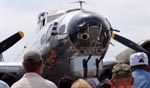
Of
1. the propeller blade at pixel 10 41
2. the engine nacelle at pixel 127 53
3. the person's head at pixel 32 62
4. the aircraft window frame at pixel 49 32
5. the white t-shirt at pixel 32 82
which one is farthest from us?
the propeller blade at pixel 10 41

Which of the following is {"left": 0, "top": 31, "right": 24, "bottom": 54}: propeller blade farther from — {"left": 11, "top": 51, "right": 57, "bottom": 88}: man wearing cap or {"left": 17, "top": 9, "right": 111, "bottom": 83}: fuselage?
{"left": 11, "top": 51, "right": 57, "bottom": 88}: man wearing cap

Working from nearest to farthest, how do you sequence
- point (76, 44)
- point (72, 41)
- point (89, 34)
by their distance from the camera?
point (89, 34)
point (76, 44)
point (72, 41)

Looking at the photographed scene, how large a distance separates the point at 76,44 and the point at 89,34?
0.58 metres

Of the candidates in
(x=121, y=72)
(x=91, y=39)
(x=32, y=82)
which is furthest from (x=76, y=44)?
(x=32, y=82)

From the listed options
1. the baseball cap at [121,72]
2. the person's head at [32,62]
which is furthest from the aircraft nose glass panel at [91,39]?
the person's head at [32,62]

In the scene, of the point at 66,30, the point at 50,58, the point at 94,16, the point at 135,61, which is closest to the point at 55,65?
the point at 50,58

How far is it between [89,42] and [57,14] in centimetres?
348

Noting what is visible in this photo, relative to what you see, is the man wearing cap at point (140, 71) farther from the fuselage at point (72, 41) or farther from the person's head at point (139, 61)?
the fuselage at point (72, 41)

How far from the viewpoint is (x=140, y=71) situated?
6.79m

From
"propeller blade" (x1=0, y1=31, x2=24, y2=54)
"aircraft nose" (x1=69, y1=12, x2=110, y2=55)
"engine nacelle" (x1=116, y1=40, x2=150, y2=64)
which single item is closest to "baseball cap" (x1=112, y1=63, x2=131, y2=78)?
"aircraft nose" (x1=69, y1=12, x2=110, y2=55)

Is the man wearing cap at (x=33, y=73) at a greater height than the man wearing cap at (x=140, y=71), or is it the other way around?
the man wearing cap at (x=33, y=73)

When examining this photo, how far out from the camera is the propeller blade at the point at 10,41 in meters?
16.8

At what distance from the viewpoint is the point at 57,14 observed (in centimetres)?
1570

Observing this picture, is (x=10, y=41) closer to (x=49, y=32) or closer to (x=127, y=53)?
(x=49, y=32)
